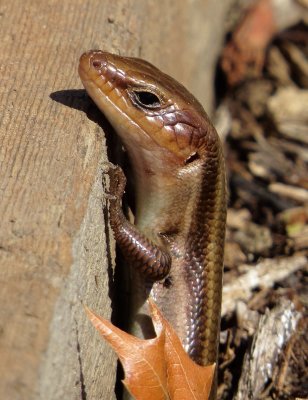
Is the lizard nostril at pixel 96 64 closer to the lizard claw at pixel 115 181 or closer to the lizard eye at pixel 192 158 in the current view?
the lizard claw at pixel 115 181

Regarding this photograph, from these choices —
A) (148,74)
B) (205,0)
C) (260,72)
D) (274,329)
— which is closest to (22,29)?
(148,74)

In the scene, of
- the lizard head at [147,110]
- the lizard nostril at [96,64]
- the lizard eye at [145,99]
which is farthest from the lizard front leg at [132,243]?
the lizard nostril at [96,64]

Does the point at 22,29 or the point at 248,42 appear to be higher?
the point at 22,29

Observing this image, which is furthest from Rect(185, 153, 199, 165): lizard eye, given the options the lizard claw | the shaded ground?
the shaded ground

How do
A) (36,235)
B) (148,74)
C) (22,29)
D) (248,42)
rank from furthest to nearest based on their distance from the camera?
(248,42) → (22,29) → (148,74) → (36,235)

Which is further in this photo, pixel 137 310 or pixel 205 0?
pixel 205 0

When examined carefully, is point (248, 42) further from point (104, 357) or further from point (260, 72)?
point (104, 357)

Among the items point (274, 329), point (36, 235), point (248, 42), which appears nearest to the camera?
point (36, 235)
